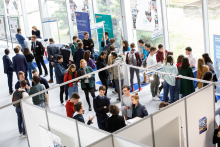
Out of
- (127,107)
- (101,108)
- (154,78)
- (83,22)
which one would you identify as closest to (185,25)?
(154,78)

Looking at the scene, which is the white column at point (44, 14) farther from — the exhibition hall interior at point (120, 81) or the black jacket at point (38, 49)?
the black jacket at point (38, 49)

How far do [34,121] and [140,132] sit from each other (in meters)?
1.80

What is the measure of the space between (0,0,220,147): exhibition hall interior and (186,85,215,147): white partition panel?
2cm

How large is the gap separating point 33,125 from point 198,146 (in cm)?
255

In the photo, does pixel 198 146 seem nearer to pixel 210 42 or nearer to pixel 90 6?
pixel 210 42

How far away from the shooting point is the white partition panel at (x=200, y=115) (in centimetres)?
387

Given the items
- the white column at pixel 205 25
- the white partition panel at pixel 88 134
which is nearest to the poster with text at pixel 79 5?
the white column at pixel 205 25

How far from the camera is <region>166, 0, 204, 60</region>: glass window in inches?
294

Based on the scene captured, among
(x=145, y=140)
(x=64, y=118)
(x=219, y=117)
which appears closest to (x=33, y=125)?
(x=64, y=118)

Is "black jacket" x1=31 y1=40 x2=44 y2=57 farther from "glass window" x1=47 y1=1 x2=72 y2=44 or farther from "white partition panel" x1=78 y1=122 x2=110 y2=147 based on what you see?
"white partition panel" x1=78 y1=122 x2=110 y2=147

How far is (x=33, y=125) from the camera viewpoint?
4.27m

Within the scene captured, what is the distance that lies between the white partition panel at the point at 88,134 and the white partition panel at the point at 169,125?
0.75 metres

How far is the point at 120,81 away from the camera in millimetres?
6344

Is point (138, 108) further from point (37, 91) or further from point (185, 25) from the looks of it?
point (185, 25)
